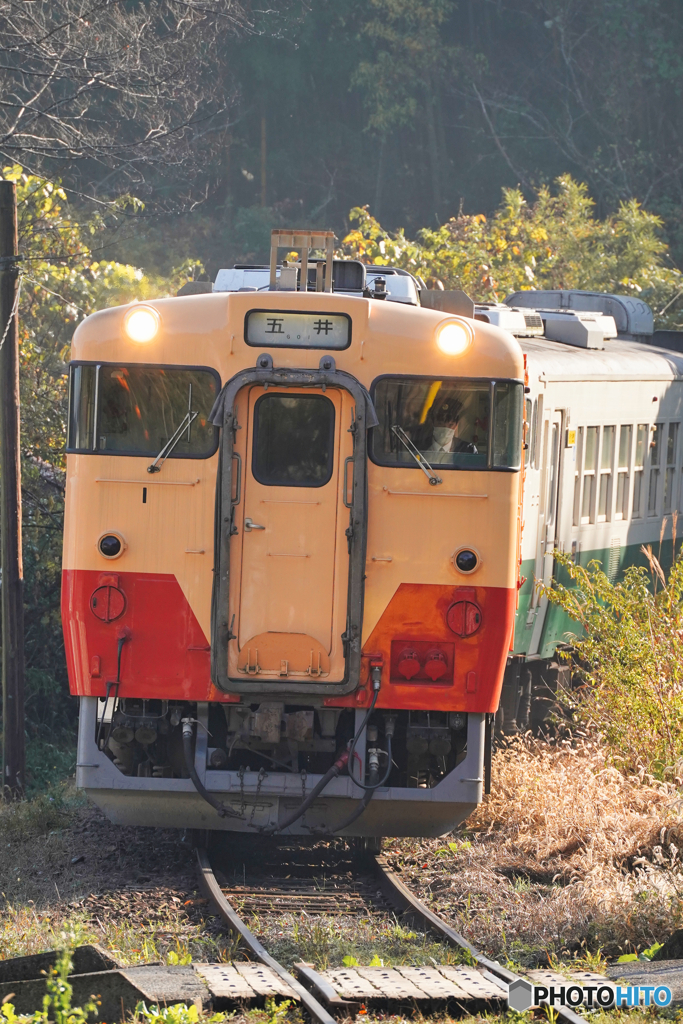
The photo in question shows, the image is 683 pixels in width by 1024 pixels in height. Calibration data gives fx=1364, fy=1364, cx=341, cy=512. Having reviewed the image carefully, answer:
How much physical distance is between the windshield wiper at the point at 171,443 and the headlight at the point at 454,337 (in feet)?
4.71

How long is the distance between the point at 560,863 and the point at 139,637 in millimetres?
2825

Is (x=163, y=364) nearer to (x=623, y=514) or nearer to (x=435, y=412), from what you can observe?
(x=435, y=412)

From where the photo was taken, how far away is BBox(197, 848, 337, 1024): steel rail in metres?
5.51

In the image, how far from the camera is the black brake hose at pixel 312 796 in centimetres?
757

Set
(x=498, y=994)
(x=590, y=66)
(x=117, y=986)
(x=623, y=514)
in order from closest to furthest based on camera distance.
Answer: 1. (x=117, y=986)
2. (x=498, y=994)
3. (x=623, y=514)
4. (x=590, y=66)

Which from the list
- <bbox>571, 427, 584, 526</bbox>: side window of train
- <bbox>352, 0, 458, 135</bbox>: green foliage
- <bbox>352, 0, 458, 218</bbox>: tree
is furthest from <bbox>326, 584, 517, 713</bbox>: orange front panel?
<bbox>352, 0, 458, 135</bbox>: green foliage

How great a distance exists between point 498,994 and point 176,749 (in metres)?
2.82

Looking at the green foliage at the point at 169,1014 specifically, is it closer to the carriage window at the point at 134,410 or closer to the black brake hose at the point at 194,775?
the black brake hose at the point at 194,775

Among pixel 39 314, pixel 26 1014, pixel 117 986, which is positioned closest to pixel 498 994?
pixel 117 986

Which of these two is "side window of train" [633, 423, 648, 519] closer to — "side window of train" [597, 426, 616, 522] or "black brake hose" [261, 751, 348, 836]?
"side window of train" [597, 426, 616, 522]

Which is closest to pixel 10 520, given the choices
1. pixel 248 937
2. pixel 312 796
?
pixel 312 796

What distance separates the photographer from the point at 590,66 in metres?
43.2

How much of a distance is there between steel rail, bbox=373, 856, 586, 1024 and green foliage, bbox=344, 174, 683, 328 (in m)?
12.9

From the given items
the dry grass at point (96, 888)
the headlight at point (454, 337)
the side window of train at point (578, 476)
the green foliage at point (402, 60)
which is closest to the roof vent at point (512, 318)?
the side window of train at point (578, 476)
